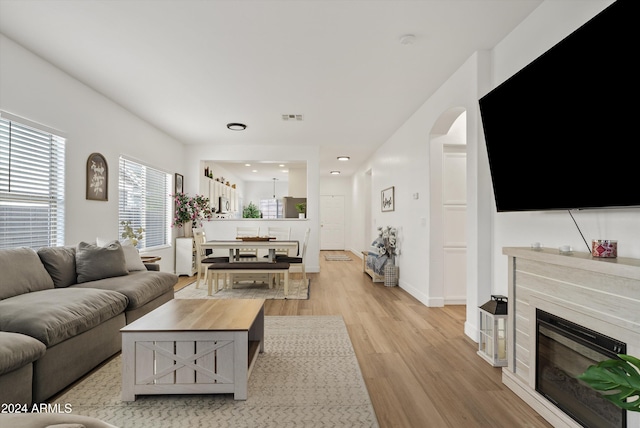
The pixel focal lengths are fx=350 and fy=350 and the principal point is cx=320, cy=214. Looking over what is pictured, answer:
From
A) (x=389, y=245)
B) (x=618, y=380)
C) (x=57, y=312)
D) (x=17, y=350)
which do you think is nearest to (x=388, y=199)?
(x=389, y=245)

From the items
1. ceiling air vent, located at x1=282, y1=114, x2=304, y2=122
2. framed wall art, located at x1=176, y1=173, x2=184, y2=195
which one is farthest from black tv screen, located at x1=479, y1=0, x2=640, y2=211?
framed wall art, located at x1=176, y1=173, x2=184, y2=195

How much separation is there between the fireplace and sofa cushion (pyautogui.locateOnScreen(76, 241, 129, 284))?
11.8ft

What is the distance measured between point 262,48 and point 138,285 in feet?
7.99

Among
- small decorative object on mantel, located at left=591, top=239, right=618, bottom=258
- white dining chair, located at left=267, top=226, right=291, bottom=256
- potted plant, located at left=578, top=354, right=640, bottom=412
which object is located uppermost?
small decorative object on mantel, located at left=591, top=239, right=618, bottom=258

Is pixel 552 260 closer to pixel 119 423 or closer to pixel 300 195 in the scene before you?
pixel 119 423

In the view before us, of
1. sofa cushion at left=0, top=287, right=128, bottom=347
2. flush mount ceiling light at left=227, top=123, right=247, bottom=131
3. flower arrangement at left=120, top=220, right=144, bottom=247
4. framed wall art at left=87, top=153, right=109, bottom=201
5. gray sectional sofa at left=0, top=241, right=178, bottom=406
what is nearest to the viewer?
gray sectional sofa at left=0, top=241, right=178, bottom=406

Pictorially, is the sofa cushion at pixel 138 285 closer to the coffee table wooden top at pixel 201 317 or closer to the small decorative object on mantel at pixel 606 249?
the coffee table wooden top at pixel 201 317

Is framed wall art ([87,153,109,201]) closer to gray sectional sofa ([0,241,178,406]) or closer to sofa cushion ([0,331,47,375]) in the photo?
gray sectional sofa ([0,241,178,406])

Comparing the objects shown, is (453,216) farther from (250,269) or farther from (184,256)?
(184,256)

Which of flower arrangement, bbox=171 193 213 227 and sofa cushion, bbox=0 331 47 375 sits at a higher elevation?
flower arrangement, bbox=171 193 213 227

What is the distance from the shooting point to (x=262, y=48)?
3.15 metres

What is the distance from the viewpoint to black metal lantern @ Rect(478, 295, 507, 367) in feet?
8.68

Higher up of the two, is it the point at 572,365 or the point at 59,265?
the point at 59,265

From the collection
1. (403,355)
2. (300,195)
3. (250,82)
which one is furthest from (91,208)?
(300,195)
